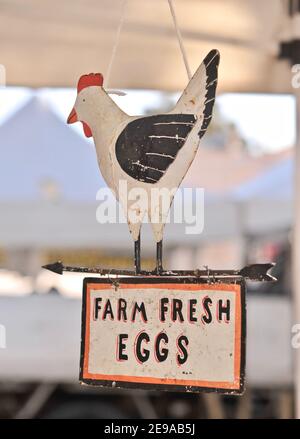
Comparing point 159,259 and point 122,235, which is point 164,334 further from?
point 122,235

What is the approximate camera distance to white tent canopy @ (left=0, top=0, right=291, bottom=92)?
2.10 m

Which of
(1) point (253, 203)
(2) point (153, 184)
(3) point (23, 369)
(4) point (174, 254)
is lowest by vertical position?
(3) point (23, 369)

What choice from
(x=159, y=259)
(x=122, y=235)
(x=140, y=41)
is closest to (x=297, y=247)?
(x=140, y=41)

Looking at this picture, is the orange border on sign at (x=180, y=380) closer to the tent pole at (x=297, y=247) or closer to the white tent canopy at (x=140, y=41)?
the tent pole at (x=297, y=247)

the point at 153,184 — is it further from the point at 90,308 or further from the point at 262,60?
the point at 262,60

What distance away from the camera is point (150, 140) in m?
1.12

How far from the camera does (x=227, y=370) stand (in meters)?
1.08

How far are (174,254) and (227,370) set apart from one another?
100 inches

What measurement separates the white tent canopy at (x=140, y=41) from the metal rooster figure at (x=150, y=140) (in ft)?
3.17

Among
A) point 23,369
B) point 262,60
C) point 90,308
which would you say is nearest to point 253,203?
point 23,369

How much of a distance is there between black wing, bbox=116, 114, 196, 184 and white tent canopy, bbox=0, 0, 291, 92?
1.01m

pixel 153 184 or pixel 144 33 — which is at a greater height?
pixel 144 33

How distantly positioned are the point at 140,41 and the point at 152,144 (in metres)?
1.13

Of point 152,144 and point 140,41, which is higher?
point 140,41
